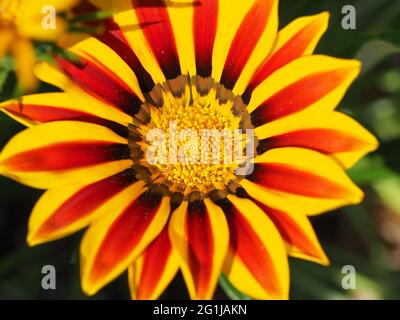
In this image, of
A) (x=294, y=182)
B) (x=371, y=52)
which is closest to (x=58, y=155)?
(x=294, y=182)

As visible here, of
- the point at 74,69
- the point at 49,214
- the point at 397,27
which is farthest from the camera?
the point at 397,27

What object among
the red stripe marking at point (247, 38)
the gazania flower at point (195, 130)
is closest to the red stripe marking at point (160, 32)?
the gazania flower at point (195, 130)

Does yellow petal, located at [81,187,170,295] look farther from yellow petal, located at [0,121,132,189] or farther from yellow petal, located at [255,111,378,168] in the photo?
yellow petal, located at [255,111,378,168]

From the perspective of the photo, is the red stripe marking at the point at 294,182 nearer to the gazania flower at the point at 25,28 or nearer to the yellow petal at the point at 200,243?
the yellow petal at the point at 200,243

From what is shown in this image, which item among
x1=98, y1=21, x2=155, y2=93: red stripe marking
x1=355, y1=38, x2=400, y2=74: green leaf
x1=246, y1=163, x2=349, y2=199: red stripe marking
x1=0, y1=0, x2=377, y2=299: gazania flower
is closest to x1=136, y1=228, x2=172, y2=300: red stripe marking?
x1=0, y1=0, x2=377, y2=299: gazania flower

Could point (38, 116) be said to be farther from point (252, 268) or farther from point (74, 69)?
point (252, 268)

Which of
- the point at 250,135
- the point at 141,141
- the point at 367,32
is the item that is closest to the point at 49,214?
the point at 141,141
